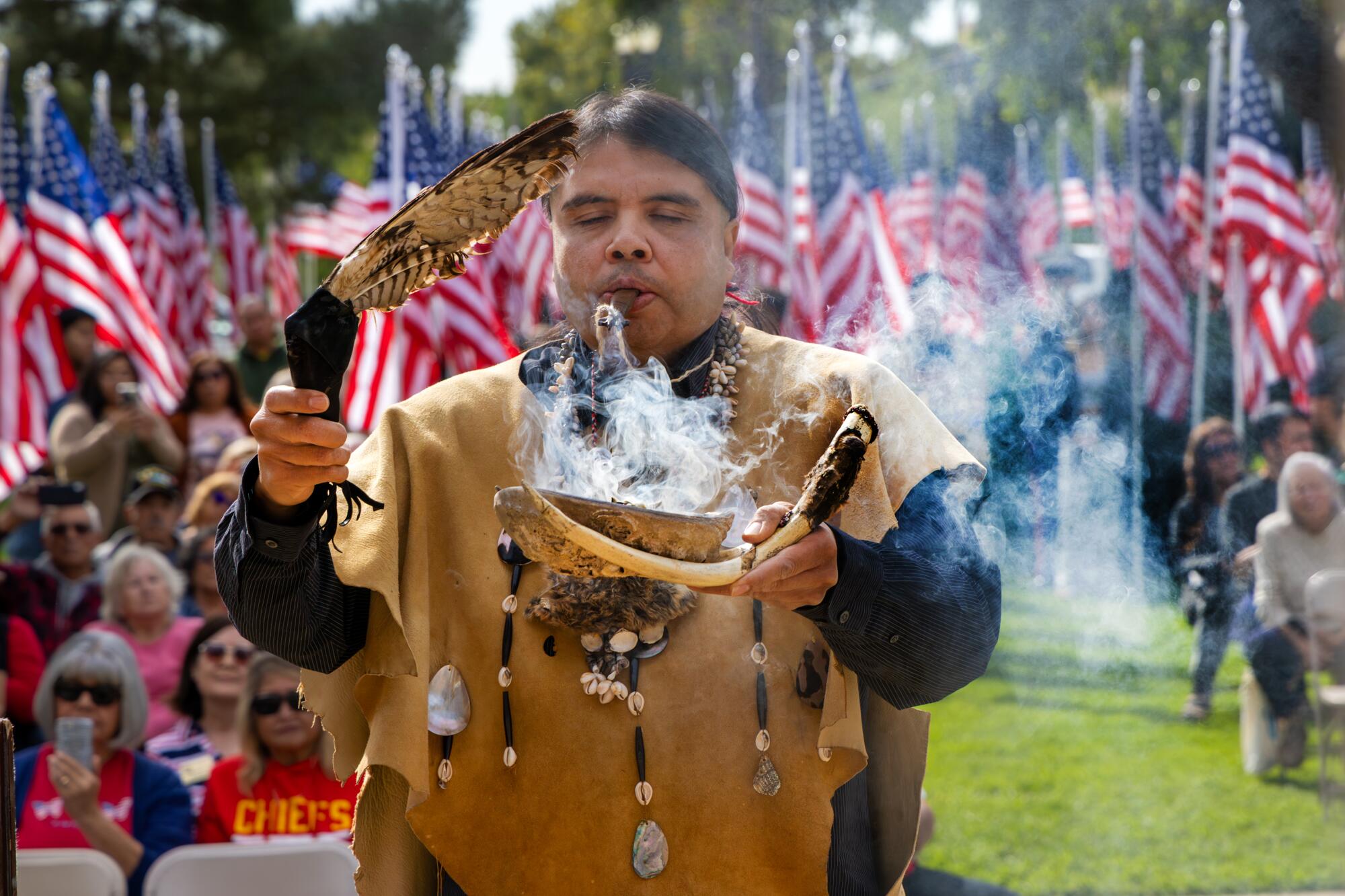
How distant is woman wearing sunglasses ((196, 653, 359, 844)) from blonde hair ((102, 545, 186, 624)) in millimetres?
1251

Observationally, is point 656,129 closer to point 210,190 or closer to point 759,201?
point 759,201

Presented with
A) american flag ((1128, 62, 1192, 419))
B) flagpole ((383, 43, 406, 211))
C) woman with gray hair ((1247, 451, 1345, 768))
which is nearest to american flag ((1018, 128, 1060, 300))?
american flag ((1128, 62, 1192, 419))

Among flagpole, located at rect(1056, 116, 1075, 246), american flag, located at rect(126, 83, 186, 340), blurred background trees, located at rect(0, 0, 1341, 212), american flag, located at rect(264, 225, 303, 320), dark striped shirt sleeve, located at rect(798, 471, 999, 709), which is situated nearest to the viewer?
dark striped shirt sleeve, located at rect(798, 471, 999, 709)

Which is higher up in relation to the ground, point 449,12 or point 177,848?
point 449,12

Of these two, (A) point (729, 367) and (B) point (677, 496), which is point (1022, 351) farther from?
(B) point (677, 496)

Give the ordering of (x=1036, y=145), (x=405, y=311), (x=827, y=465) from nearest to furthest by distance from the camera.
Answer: (x=827, y=465) < (x=405, y=311) < (x=1036, y=145)

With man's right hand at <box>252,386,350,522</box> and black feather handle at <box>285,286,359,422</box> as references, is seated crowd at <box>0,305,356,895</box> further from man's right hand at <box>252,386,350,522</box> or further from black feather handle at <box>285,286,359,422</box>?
black feather handle at <box>285,286,359,422</box>

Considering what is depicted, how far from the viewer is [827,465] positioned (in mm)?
1746

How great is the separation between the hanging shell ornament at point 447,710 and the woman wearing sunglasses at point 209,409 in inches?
222

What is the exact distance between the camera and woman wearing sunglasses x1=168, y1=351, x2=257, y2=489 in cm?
744

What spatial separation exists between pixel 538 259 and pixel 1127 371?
5095 mm

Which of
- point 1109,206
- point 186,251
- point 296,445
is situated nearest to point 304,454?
point 296,445

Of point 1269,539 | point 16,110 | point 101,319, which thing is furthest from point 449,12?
point 1269,539

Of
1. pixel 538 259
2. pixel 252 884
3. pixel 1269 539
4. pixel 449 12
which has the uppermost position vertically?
pixel 449 12
